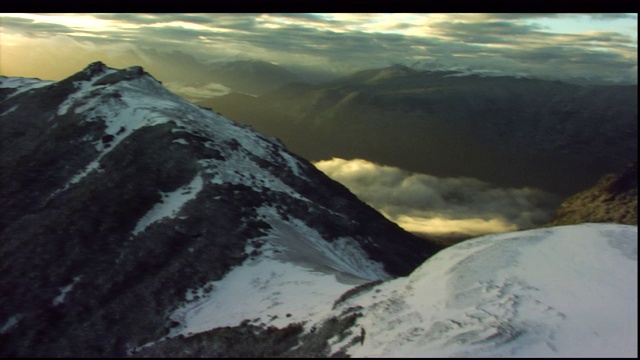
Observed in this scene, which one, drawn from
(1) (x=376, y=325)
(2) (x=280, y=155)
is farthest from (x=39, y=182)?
(1) (x=376, y=325)

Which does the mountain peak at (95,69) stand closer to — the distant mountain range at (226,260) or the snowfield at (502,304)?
the distant mountain range at (226,260)

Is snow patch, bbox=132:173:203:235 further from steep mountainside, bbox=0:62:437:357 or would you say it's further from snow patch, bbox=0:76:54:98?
snow patch, bbox=0:76:54:98

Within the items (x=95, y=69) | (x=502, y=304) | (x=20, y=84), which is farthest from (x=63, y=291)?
(x=20, y=84)

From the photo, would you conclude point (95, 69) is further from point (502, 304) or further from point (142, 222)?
point (502, 304)

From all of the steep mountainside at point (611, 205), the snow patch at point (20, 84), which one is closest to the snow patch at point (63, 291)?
the steep mountainside at point (611, 205)

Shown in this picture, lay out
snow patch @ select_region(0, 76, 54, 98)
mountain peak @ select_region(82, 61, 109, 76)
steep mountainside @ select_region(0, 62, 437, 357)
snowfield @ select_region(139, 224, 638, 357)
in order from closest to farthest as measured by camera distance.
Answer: snowfield @ select_region(139, 224, 638, 357)
steep mountainside @ select_region(0, 62, 437, 357)
snow patch @ select_region(0, 76, 54, 98)
mountain peak @ select_region(82, 61, 109, 76)

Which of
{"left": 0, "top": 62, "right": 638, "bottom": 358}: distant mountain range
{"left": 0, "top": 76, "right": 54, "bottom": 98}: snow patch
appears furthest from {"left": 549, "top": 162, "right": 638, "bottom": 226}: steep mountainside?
{"left": 0, "top": 76, "right": 54, "bottom": 98}: snow patch
